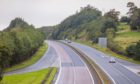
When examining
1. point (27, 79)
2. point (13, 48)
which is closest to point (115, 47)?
point (13, 48)

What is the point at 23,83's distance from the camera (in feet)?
200

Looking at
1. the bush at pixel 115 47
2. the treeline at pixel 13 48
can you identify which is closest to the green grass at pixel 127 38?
the bush at pixel 115 47

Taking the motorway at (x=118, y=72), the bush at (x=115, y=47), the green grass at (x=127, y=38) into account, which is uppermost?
the green grass at (x=127, y=38)

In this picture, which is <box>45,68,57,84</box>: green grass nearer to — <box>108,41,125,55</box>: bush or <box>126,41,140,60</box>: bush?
<box>126,41,140,60</box>: bush

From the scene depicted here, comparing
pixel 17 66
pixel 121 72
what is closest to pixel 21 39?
pixel 17 66

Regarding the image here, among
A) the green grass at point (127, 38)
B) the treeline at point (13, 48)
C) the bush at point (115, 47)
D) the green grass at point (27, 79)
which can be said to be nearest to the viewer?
the green grass at point (27, 79)

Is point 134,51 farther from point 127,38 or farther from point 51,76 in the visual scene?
point 51,76

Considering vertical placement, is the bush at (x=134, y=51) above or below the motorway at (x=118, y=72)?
above

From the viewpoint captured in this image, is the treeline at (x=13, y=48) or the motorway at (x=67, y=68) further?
the treeline at (x=13, y=48)

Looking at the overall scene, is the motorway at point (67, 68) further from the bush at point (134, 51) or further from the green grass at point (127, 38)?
the green grass at point (127, 38)

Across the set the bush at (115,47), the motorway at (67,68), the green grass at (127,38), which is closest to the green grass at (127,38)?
the green grass at (127,38)

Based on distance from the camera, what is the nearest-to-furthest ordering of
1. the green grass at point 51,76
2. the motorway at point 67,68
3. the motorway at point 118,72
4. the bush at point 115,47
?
the green grass at point 51,76, the motorway at point 67,68, the motorway at point 118,72, the bush at point 115,47

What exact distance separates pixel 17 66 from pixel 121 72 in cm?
2708

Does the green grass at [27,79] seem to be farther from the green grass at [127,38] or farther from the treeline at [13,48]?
the green grass at [127,38]
